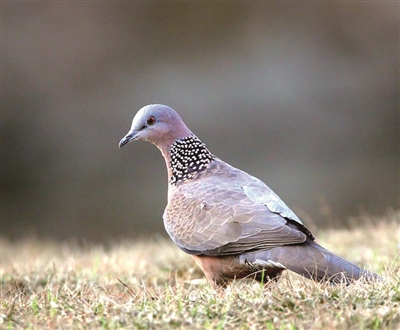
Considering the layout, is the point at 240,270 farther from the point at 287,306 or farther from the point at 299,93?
the point at 299,93

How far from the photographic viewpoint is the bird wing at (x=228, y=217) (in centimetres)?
491

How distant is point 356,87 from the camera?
15227 millimetres

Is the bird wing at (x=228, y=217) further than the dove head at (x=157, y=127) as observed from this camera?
No

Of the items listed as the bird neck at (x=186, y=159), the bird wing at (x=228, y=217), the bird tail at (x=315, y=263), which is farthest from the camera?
the bird neck at (x=186, y=159)

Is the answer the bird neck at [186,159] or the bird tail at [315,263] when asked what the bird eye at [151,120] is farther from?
the bird tail at [315,263]

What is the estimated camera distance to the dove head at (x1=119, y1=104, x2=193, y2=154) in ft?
19.2

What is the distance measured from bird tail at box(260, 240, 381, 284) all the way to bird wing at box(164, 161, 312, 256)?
0.06 meters

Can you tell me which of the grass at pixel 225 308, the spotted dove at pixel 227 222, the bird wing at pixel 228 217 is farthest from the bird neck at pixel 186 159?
the grass at pixel 225 308

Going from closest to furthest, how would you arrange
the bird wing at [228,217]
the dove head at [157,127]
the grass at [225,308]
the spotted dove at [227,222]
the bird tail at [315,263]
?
the grass at [225,308], the bird tail at [315,263], the spotted dove at [227,222], the bird wing at [228,217], the dove head at [157,127]

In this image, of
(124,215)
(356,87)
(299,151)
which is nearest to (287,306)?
(124,215)

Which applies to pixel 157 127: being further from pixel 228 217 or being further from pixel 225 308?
pixel 225 308

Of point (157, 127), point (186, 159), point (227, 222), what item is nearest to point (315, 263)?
point (227, 222)

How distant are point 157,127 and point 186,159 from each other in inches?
13.8

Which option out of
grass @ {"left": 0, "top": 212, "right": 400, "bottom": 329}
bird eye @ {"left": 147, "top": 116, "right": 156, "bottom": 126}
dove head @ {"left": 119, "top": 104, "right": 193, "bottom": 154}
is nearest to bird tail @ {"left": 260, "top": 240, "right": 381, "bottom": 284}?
grass @ {"left": 0, "top": 212, "right": 400, "bottom": 329}
